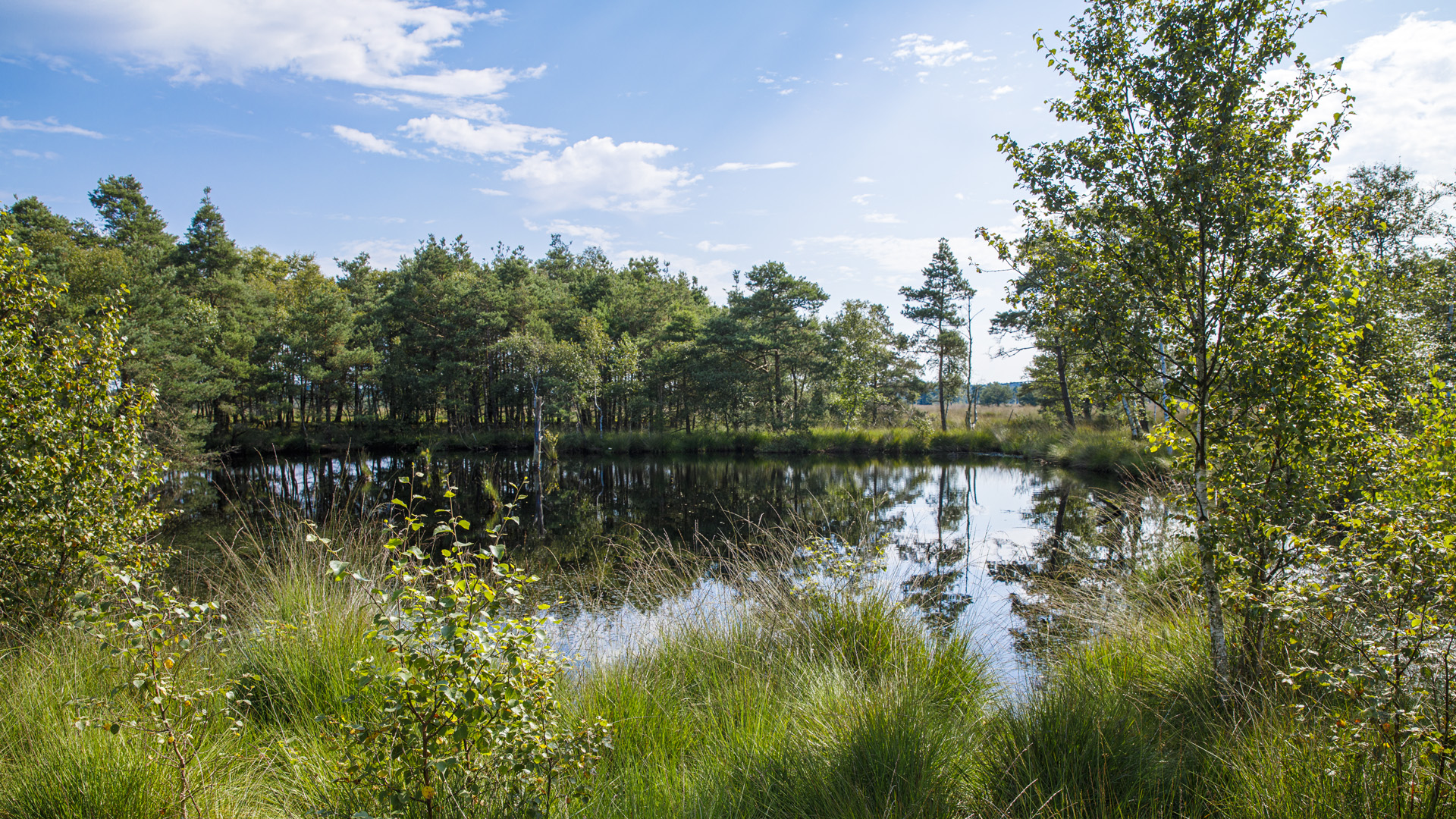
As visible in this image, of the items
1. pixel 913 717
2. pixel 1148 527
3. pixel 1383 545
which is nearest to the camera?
pixel 1383 545

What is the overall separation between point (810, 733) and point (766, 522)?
9481 millimetres

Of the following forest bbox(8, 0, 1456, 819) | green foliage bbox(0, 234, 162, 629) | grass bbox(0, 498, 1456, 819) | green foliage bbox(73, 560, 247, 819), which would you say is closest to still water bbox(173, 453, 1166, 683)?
forest bbox(8, 0, 1456, 819)

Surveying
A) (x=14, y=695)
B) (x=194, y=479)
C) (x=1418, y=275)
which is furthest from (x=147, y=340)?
(x=1418, y=275)

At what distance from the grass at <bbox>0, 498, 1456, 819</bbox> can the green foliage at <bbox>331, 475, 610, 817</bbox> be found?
30 cm

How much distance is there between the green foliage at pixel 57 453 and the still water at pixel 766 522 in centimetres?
183

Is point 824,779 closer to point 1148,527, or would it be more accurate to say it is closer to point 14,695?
point 14,695

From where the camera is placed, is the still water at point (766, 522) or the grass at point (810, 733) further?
the still water at point (766, 522)

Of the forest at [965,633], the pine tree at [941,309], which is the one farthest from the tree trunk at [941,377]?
the forest at [965,633]

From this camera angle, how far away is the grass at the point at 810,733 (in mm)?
2488

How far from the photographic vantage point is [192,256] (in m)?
35.0

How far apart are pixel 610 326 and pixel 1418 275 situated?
35192mm

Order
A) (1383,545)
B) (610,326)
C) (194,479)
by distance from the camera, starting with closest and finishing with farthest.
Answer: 1. (1383,545)
2. (194,479)
3. (610,326)

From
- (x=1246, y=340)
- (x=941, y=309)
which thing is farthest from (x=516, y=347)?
(x=1246, y=340)

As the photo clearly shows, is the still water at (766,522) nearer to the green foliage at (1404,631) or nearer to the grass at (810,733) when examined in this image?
the grass at (810,733)
